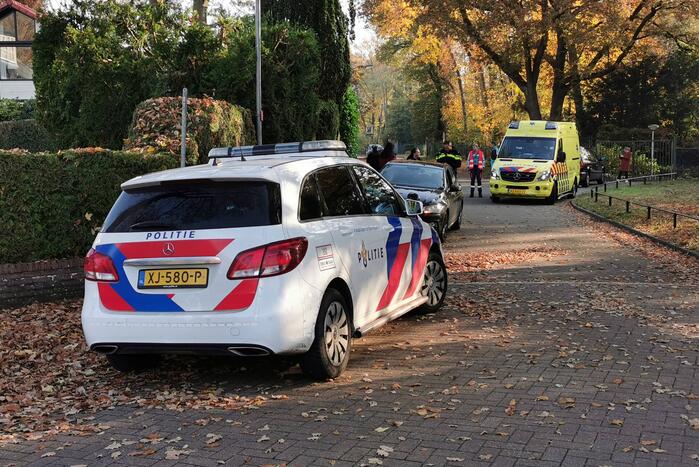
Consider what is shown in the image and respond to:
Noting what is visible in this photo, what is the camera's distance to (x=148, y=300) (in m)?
5.57

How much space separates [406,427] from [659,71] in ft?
144

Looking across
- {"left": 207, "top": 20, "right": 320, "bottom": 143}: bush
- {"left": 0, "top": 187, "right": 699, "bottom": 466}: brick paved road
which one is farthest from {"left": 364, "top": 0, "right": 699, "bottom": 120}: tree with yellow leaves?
{"left": 0, "top": 187, "right": 699, "bottom": 466}: brick paved road

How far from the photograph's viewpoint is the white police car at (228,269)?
538 cm

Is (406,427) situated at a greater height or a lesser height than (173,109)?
lesser

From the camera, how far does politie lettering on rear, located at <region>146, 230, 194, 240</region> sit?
5508 mm

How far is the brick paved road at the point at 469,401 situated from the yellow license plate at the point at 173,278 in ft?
2.92

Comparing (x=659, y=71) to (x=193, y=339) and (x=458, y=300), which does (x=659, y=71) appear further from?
(x=193, y=339)

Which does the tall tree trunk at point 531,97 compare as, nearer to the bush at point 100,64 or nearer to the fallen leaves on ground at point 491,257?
the bush at point 100,64

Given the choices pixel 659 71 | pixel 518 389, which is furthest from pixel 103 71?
pixel 659 71

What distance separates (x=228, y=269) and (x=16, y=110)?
3354cm

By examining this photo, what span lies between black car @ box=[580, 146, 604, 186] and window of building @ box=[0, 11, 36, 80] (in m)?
31.1

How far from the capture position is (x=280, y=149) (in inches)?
301

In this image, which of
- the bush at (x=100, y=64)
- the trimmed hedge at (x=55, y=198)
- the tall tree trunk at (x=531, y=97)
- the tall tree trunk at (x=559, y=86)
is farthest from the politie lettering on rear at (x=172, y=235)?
the tall tree trunk at (x=559, y=86)

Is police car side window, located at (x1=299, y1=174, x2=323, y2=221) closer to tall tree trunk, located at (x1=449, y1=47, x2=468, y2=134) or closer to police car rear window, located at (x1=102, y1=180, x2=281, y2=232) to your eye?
police car rear window, located at (x1=102, y1=180, x2=281, y2=232)
